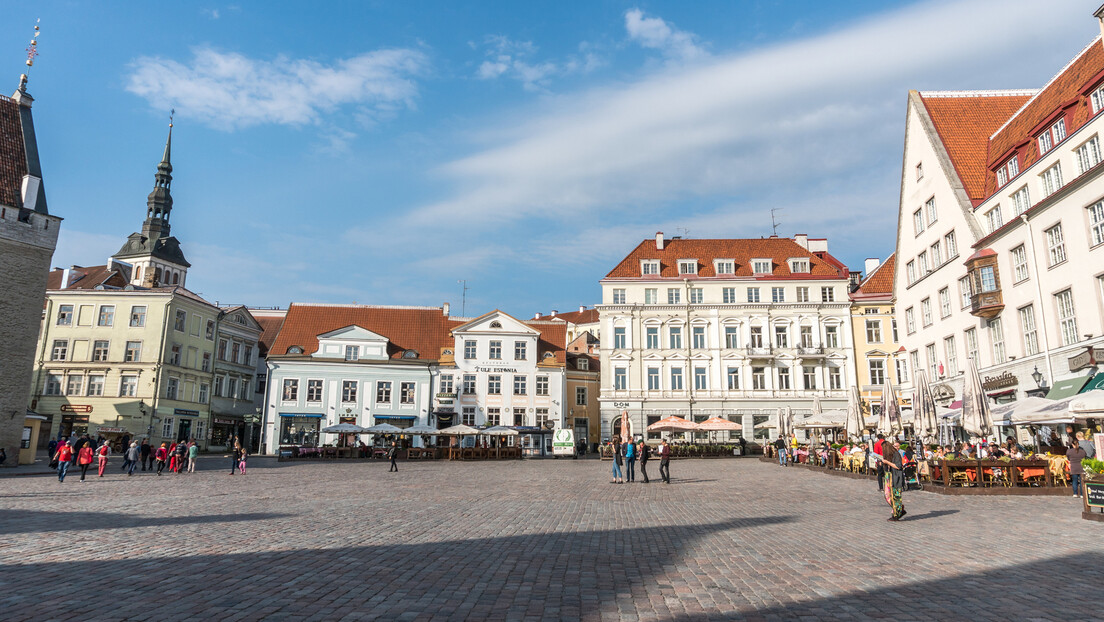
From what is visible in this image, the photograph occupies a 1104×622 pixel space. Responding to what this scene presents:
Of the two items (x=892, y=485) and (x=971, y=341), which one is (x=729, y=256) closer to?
(x=971, y=341)

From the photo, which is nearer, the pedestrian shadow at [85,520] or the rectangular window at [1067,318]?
the pedestrian shadow at [85,520]

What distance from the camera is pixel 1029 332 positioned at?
91.4 ft

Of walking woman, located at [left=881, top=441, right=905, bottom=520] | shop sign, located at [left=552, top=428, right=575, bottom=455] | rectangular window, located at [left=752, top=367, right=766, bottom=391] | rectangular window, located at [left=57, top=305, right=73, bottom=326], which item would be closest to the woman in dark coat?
walking woman, located at [left=881, top=441, right=905, bottom=520]

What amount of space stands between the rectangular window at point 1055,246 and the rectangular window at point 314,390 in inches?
1893

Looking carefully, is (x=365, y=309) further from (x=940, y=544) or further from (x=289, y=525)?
(x=940, y=544)

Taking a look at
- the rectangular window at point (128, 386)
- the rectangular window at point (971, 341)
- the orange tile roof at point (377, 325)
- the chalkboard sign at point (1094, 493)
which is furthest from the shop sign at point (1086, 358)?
the rectangular window at point (128, 386)

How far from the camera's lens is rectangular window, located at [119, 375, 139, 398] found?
167 feet

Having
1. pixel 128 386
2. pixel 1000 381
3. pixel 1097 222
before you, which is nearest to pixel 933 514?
pixel 1097 222

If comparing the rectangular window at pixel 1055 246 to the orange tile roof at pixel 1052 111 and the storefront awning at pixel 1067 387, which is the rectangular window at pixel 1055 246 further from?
the storefront awning at pixel 1067 387

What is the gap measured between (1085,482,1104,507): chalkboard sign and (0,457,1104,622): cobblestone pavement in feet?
1.71

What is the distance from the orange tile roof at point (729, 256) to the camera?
5675cm

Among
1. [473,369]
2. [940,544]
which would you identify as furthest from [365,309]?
[940,544]

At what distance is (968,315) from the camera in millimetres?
32344

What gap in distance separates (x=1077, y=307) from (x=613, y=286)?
34.6 m
